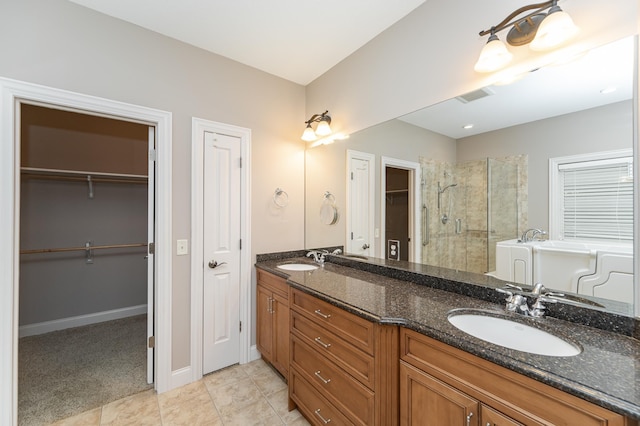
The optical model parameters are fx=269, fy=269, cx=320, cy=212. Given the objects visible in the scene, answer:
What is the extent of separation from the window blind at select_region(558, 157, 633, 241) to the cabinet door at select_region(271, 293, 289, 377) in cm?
179

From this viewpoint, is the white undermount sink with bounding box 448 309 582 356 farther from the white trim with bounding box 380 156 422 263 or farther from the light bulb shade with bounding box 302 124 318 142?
the light bulb shade with bounding box 302 124 318 142

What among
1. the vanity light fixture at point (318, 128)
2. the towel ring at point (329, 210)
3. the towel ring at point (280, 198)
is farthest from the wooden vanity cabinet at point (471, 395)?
the vanity light fixture at point (318, 128)

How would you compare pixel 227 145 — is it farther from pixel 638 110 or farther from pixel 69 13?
pixel 638 110

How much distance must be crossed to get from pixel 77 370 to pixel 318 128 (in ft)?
9.95

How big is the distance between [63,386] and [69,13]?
2.73 meters

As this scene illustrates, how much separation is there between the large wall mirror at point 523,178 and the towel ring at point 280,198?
0.97 metres

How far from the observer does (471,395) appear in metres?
0.96

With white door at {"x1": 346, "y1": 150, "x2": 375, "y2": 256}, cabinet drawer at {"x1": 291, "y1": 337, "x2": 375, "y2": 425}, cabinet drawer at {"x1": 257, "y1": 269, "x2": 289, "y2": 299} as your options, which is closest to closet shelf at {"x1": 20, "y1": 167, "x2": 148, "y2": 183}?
cabinet drawer at {"x1": 257, "y1": 269, "x2": 289, "y2": 299}

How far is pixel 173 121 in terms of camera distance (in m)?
2.17

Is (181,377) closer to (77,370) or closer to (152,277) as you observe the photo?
(152,277)

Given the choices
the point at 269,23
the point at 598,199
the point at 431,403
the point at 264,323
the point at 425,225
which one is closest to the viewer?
the point at 431,403

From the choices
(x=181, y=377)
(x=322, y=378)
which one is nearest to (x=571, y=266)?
(x=322, y=378)

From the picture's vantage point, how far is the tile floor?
178 cm

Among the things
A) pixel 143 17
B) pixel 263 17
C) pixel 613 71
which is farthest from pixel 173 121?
pixel 613 71
